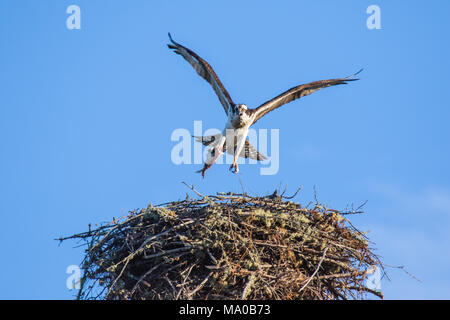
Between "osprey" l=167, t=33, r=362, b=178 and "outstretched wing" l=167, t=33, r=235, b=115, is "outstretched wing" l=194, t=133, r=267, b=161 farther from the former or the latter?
"outstretched wing" l=167, t=33, r=235, b=115

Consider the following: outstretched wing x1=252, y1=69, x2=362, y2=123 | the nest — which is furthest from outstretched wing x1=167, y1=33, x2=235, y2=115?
the nest

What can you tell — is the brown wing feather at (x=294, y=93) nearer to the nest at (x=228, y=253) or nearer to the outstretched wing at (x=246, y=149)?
the outstretched wing at (x=246, y=149)

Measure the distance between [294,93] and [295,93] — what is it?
1.1 inches

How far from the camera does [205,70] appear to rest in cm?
1195

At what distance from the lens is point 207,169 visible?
11859 millimetres

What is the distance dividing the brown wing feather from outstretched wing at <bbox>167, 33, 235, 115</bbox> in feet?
2.05

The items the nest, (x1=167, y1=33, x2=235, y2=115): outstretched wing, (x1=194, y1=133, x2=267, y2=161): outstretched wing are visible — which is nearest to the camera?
the nest

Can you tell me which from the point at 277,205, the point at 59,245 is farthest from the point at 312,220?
the point at 59,245

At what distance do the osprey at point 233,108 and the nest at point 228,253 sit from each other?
253 cm

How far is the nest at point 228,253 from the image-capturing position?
8.33 meters

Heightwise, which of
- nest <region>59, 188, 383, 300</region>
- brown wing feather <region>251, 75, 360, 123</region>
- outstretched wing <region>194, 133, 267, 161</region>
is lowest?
nest <region>59, 188, 383, 300</region>

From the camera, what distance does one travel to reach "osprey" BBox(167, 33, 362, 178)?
11.8 meters

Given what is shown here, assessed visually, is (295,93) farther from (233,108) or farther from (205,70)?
(205,70)

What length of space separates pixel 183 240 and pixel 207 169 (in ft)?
10.9
